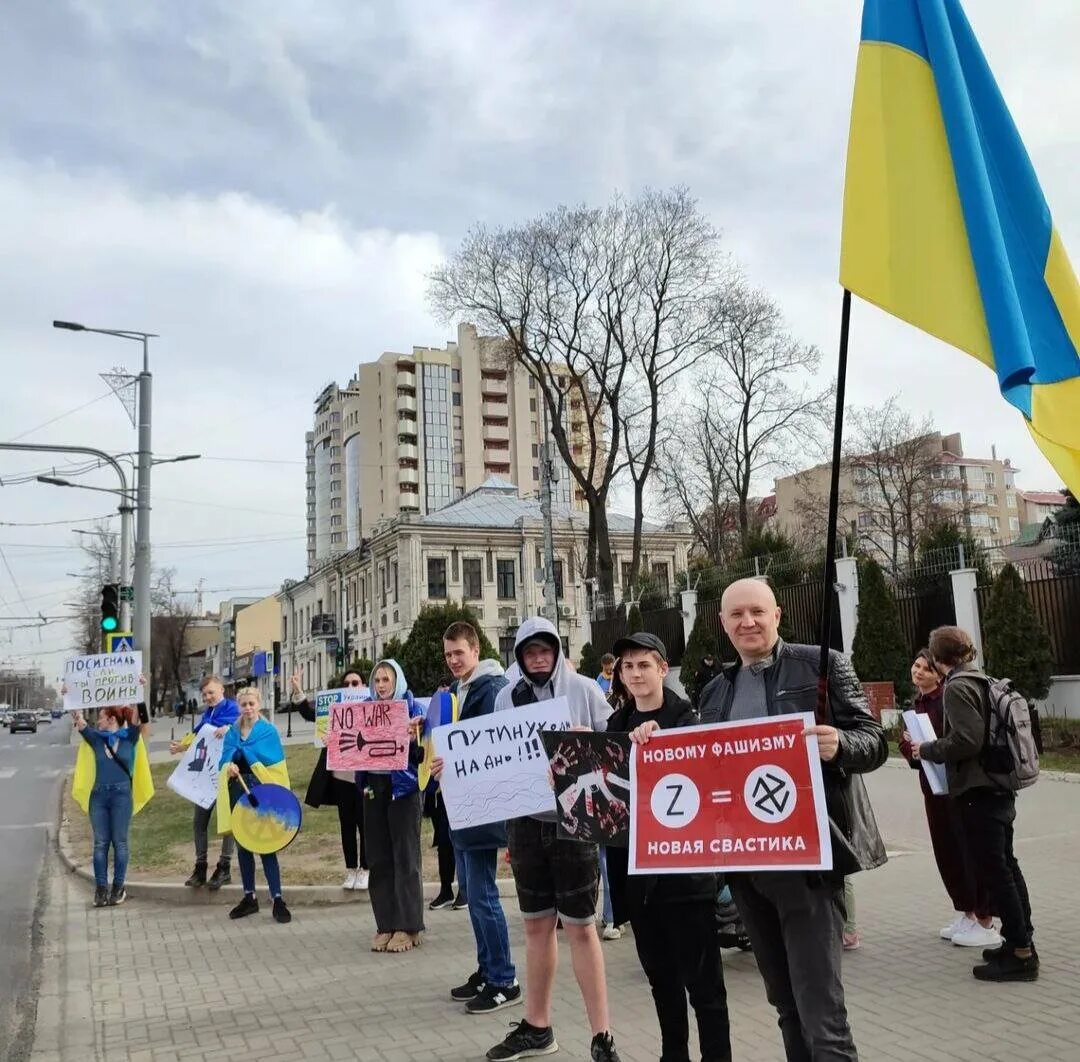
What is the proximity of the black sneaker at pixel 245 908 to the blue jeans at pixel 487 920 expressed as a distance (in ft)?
11.6

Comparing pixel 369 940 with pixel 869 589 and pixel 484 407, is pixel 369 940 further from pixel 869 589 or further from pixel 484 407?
pixel 484 407

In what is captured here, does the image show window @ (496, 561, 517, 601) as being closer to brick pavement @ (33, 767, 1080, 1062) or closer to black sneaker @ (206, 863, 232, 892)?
black sneaker @ (206, 863, 232, 892)

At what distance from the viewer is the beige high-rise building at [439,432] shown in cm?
9881

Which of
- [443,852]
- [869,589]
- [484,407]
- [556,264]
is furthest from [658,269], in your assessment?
[484,407]

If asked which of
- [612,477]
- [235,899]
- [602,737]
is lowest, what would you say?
[235,899]

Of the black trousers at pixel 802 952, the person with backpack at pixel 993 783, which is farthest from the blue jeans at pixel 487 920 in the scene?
the person with backpack at pixel 993 783

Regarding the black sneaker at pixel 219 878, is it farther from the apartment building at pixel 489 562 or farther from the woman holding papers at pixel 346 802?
the apartment building at pixel 489 562

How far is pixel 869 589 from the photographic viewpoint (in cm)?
2388

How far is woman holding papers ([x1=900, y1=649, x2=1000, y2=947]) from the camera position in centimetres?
653

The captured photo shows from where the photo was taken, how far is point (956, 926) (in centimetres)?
667

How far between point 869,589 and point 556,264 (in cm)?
→ 1931

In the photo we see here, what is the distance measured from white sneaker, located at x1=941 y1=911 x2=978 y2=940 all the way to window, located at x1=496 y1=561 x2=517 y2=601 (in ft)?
203

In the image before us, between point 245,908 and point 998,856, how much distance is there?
238 inches

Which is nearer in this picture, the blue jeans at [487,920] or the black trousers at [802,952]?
the black trousers at [802,952]
